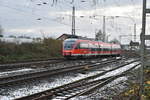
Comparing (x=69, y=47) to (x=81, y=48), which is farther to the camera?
(x=81, y=48)

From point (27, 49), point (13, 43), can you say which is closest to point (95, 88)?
point (13, 43)

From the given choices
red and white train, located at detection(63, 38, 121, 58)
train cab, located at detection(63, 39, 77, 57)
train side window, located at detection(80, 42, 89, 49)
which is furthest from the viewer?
train side window, located at detection(80, 42, 89, 49)

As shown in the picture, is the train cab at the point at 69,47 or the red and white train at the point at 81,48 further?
the red and white train at the point at 81,48

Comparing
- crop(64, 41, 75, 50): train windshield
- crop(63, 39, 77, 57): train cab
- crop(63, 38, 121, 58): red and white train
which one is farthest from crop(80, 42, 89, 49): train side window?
crop(64, 41, 75, 50): train windshield

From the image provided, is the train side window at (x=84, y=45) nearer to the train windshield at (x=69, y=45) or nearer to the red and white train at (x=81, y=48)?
the red and white train at (x=81, y=48)

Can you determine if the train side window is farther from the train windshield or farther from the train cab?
the train windshield

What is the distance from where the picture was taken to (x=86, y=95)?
410 inches

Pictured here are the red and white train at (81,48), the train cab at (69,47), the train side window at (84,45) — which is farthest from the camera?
the train side window at (84,45)

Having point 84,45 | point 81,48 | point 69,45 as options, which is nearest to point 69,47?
point 69,45

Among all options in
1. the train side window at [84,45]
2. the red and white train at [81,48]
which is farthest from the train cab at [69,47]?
the train side window at [84,45]

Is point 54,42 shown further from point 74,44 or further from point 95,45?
point 74,44

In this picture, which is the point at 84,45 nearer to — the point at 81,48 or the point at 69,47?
the point at 81,48

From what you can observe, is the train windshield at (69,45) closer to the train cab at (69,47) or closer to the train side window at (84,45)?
the train cab at (69,47)

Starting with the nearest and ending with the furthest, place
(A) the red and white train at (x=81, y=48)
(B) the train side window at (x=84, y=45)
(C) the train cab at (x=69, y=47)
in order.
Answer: (C) the train cab at (x=69, y=47) → (A) the red and white train at (x=81, y=48) → (B) the train side window at (x=84, y=45)
